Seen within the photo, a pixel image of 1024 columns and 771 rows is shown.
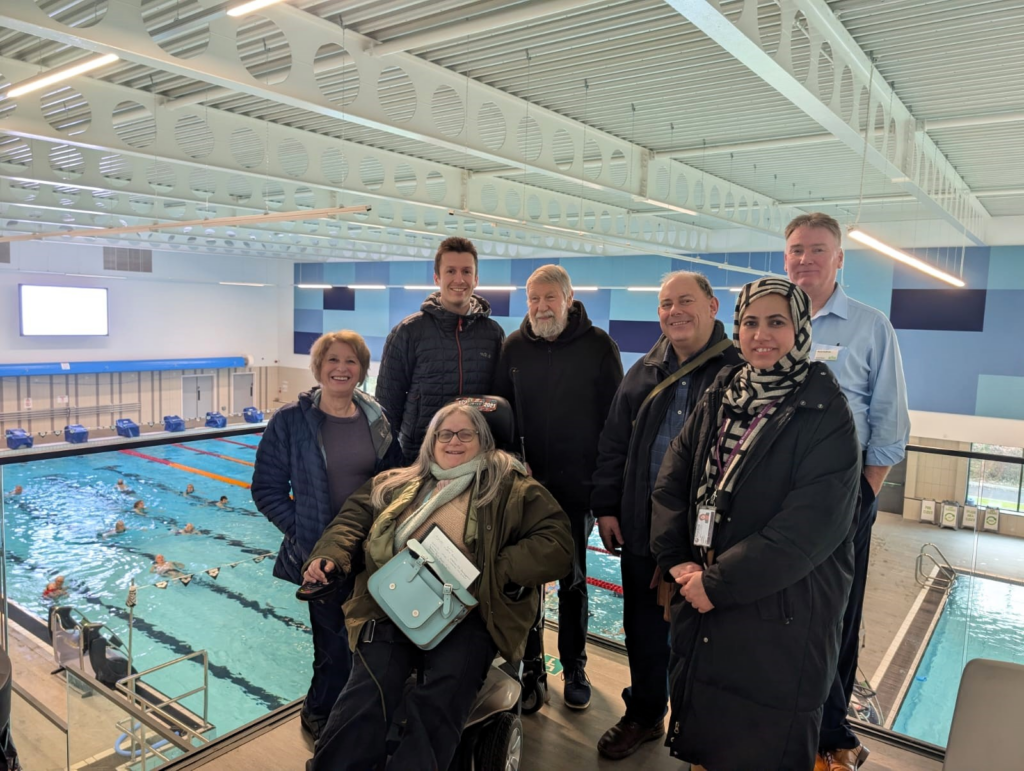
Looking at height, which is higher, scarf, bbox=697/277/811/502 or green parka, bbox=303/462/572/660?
scarf, bbox=697/277/811/502

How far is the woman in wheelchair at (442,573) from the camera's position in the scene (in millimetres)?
1808

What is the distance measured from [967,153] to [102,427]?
19.6 metres

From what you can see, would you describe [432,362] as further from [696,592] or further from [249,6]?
[249,6]

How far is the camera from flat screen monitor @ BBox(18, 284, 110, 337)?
17.1m

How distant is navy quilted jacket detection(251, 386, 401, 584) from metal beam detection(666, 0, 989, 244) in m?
1.93

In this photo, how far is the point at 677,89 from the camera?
548cm

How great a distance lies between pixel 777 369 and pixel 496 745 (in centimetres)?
127

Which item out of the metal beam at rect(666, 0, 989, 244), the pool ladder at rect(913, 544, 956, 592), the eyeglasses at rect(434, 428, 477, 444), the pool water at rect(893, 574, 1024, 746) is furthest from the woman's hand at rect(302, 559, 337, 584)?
the pool ladder at rect(913, 544, 956, 592)

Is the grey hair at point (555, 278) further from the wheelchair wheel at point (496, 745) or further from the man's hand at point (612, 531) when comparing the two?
the wheelchair wheel at point (496, 745)

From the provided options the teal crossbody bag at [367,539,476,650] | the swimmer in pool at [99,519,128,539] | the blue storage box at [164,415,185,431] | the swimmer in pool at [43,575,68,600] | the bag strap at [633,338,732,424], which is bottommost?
the swimmer in pool at [99,519,128,539]

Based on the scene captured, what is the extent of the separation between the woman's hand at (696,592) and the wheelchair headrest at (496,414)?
79cm

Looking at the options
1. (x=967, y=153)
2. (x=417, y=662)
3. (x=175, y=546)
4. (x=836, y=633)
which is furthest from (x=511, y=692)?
(x=175, y=546)

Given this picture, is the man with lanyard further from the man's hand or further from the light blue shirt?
the light blue shirt

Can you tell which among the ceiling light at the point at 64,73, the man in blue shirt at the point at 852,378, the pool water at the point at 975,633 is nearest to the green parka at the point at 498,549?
the man in blue shirt at the point at 852,378
